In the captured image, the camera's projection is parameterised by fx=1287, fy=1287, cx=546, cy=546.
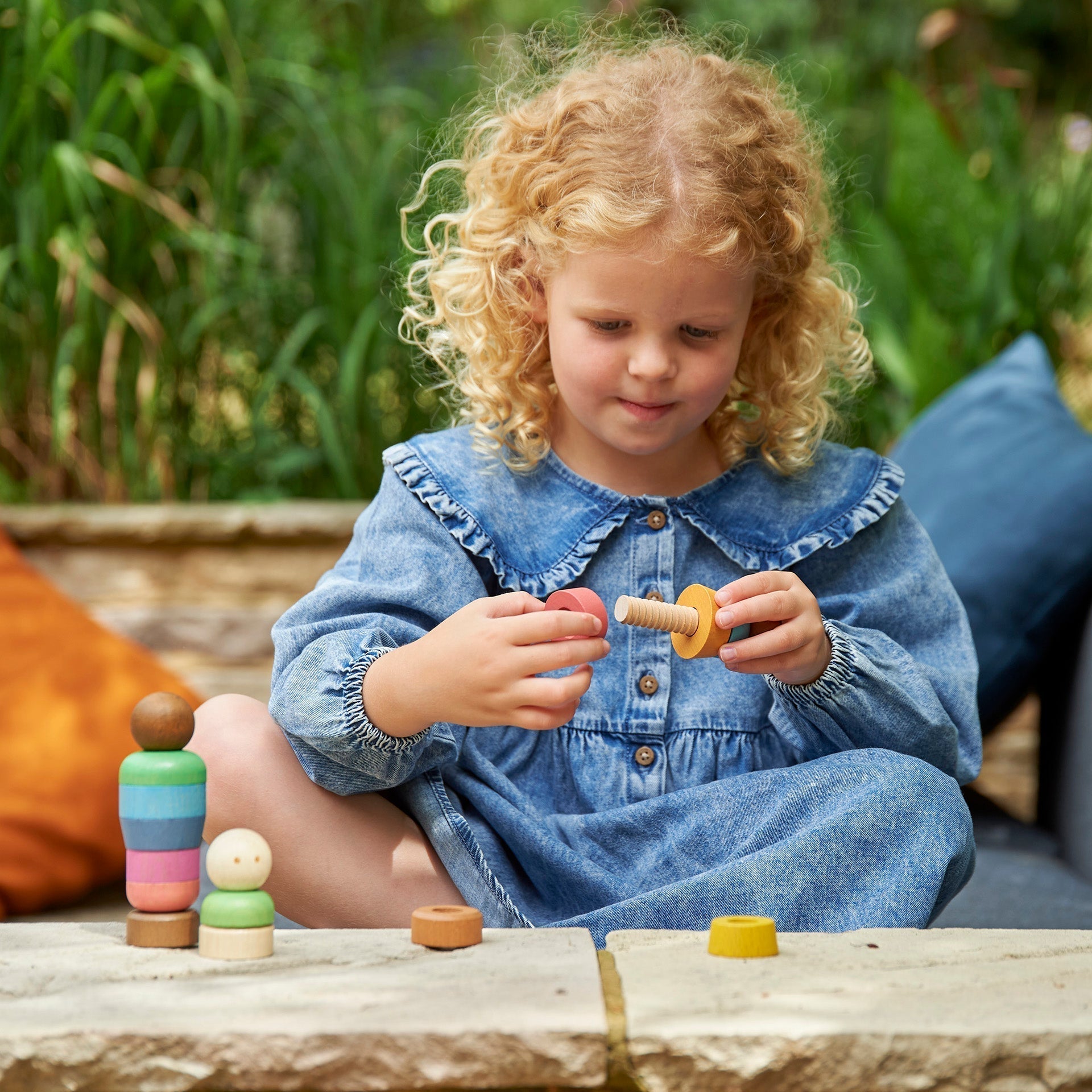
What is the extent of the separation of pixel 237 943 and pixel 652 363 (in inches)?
24.5

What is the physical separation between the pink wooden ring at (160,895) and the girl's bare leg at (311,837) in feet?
0.86

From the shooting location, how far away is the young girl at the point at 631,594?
1.13m

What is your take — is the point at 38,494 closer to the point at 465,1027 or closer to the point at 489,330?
the point at 489,330

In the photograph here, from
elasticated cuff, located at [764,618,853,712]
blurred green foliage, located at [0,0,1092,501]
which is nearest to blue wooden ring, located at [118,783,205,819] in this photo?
elasticated cuff, located at [764,618,853,712]

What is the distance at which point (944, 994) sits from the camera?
0.79m

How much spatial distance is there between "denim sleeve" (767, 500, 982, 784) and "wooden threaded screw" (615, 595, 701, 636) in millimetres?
186

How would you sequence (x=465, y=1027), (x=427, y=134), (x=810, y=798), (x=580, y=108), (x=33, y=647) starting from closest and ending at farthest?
(x=465, y=1027) → (x=810, y=798) → (x=580, y=108) → (x=33, y=647) → (x=427, y=134)

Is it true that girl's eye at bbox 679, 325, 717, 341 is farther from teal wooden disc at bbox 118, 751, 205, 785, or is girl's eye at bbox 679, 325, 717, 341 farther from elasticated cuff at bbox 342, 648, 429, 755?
teal wooden disc at bbox 118, 751, 205, 785

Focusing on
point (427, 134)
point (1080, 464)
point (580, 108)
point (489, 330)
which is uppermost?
point (427, 134)

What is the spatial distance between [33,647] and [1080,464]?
4.78 feet

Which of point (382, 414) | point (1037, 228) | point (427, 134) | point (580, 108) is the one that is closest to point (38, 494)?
point (382, 414)

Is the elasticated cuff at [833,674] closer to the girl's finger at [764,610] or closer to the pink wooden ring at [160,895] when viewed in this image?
Result: the girl's finger at [764,610]

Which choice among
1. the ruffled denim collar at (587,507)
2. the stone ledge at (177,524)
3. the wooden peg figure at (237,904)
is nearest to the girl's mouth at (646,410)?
the ruffled denim collar at (587,507)

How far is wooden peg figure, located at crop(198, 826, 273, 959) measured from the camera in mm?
873
